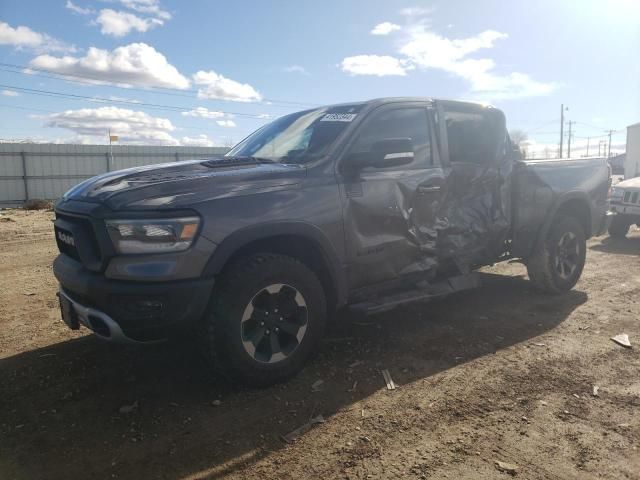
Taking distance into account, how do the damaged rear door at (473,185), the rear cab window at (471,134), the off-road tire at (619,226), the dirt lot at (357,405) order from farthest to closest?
the off-road tire at (619,226), the rear cab window at (471,134), the damaged rear door at (473,185), the dirt lot at (357,405)

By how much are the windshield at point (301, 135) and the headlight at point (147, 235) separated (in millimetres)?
1205

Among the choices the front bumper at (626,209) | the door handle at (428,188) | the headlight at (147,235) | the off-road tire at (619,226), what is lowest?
the off-road tire at (619,226)

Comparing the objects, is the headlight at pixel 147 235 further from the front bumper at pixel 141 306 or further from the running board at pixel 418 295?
the running board at pixel 418 295

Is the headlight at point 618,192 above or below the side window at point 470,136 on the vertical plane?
below

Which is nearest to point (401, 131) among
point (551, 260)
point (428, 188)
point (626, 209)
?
point (428, 188)

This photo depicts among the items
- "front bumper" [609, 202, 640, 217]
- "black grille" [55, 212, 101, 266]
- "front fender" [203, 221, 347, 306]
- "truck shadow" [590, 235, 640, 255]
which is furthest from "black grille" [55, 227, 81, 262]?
"front bumper" [609, 202, 640, 217]

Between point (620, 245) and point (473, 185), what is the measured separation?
6.40 metres

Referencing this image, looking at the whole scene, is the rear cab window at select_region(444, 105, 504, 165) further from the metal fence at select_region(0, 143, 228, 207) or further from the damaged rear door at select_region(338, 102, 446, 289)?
the metal fence at select_region(0, 143, 228, 207)

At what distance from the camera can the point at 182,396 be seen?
3283 millimetres

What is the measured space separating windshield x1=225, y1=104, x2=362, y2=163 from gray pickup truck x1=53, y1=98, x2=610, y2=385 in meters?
0.02

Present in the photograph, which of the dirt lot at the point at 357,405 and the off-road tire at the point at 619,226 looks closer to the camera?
the dirt lot at the point at 357,405

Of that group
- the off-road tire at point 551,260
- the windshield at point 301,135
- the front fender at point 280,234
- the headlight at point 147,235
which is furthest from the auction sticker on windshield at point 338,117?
the off-road tire at point 551,260

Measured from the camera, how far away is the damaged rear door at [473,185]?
14.6ft

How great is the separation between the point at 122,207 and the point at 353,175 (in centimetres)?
162
